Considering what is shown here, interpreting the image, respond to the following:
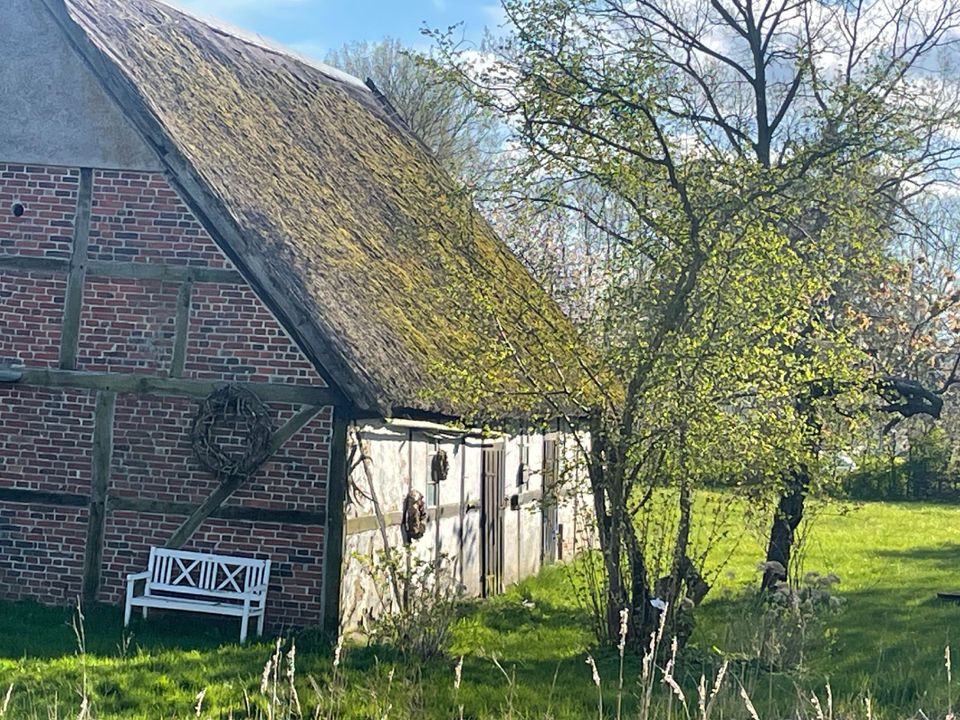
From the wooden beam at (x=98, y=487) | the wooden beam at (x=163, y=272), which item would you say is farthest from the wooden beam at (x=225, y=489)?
the wooden beam at (x=163, y=272)

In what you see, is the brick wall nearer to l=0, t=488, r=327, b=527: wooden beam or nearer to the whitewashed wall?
l=0, t=488, r=327, b=527: wooden beam

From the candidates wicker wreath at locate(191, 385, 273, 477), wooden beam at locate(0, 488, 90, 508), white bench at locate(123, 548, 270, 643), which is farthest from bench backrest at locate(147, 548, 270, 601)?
wooden beam at locate(0, 488, 90, 508)

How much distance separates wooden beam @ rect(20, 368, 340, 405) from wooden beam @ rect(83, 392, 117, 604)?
5.6 inches

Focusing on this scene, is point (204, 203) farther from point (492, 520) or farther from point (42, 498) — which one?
point (492, 520)

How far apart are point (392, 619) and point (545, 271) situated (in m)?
3.62

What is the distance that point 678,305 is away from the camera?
9609mm

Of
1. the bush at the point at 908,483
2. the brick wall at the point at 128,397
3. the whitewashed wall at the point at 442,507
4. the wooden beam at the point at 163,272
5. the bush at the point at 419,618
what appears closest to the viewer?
the bush at the point at 419,618

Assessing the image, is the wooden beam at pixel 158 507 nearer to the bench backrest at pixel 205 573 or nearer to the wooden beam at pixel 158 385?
the bench backrest at pixel 205 573

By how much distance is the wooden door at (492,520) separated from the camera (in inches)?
545

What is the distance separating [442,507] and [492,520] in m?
1.68

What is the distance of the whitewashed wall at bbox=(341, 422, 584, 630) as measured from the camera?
10.5 metres

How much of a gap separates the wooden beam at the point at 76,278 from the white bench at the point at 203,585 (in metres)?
1.99

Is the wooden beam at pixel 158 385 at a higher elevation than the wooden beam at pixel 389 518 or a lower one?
higher

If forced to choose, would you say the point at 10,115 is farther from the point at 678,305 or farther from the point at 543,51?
the point at 678,305
